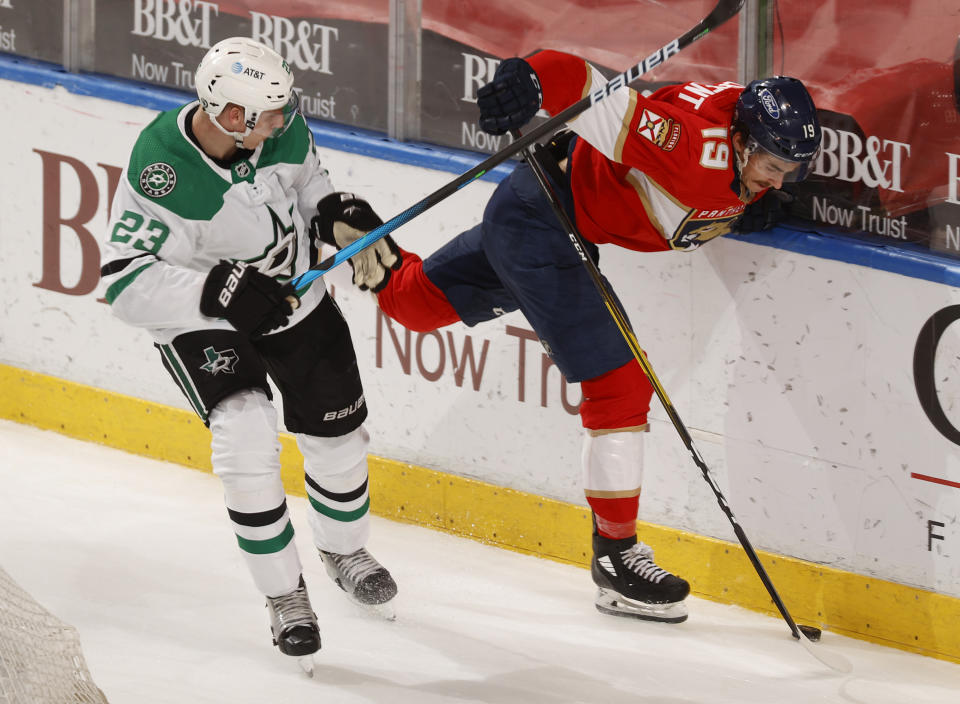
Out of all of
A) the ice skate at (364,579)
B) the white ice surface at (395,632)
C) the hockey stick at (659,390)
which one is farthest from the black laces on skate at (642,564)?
the ice skate at (364,579)

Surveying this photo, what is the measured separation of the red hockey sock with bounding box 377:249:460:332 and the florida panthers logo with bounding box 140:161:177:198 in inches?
31.6

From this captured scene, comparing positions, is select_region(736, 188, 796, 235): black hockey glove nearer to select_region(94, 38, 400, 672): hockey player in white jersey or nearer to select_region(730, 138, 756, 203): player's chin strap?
select_region(730, 138, 756, 203): player's chin strap

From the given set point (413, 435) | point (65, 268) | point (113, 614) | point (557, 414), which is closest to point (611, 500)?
point (557, 414)

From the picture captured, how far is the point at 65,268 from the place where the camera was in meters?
5.56

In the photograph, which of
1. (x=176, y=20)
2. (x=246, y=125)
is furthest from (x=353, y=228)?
(x=176, y=20)

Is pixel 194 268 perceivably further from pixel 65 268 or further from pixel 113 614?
pixel 65 268

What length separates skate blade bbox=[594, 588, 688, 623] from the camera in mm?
4266

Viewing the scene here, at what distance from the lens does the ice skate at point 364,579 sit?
4.29 metres

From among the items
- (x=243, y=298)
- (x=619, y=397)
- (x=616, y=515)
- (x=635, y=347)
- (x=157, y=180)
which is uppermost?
(x=157, y=180)

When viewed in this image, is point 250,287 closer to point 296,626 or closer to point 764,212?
point 296,626

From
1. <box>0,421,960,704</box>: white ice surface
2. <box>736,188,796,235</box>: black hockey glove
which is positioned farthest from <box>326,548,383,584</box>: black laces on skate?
<box>736,188,796,235</box>: black hockey glove

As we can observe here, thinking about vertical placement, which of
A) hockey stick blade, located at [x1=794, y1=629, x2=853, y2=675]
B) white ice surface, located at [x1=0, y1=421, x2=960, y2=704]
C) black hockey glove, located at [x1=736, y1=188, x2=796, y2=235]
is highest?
black hockey glove, located at [x1=736, y1=188, x2=796, y2=235]

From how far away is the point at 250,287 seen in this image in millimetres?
3668

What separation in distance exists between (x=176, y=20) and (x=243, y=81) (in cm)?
187
